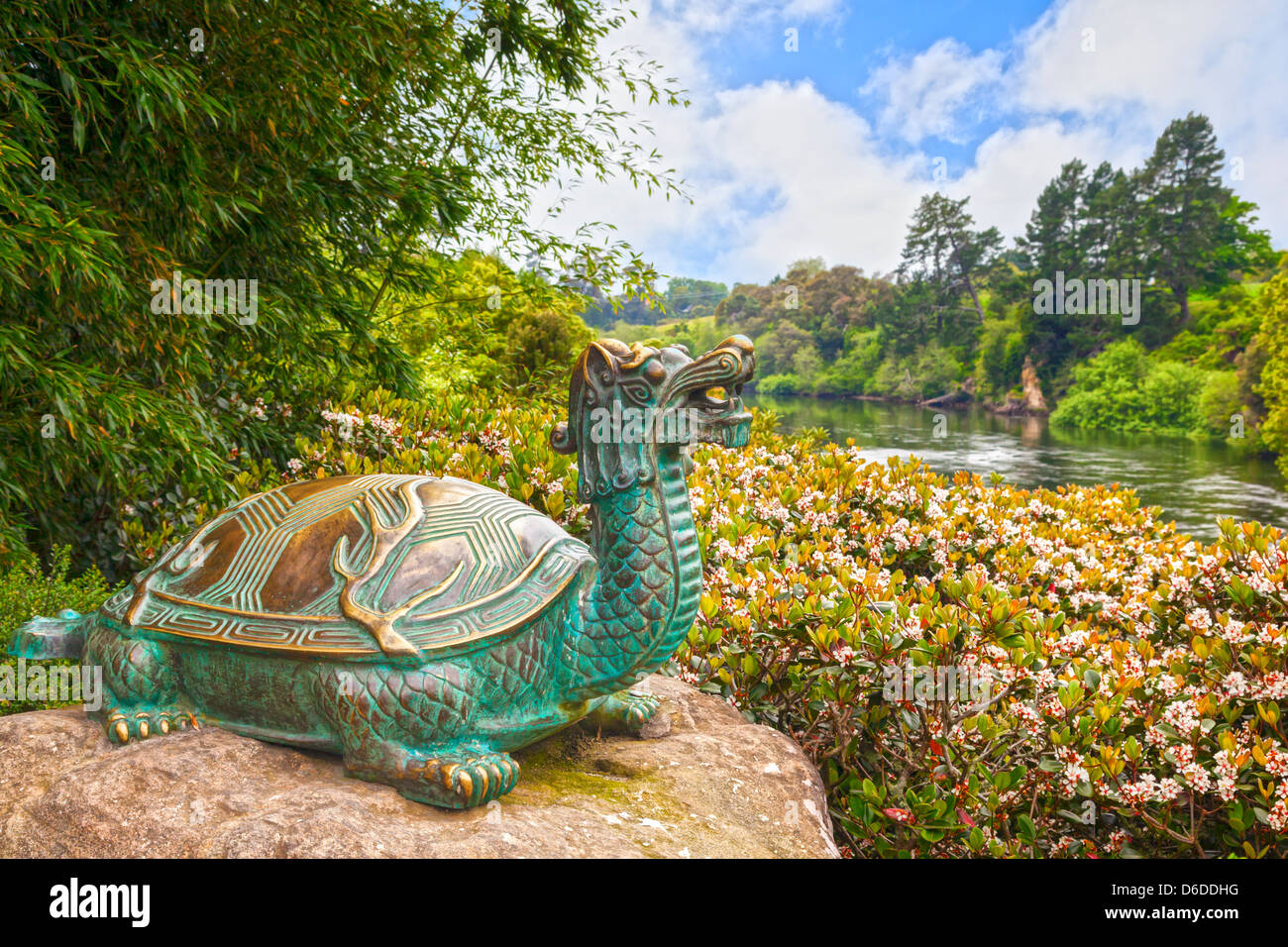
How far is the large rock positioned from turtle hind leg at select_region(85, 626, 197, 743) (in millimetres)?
48

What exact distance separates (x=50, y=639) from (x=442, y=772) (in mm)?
1361

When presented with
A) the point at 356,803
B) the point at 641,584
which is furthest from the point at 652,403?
the point at 356,803

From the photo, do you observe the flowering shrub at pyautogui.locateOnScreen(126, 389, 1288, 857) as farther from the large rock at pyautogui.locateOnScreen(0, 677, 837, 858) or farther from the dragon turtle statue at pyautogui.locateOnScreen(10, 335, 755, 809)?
the dragon turtle statue at pyautogui.locateOnScreen(10, 335, 755, 809)

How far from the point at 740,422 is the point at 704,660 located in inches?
48.1

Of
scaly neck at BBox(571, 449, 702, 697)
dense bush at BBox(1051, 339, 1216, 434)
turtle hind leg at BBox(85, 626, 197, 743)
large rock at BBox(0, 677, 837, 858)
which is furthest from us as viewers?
dense bush at BBox(1051, 339, 1216, 434)

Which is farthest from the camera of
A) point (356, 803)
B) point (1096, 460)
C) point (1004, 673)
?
point (1096, 460)

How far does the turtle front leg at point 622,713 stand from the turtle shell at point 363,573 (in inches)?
20.8

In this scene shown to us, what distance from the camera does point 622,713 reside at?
2.20 meters

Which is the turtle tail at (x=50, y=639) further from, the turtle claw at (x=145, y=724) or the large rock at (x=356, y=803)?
the turtle claw at (x=145, y=724)

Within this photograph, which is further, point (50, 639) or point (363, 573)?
point (50, 639)

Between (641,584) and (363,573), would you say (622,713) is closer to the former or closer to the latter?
(641,584)

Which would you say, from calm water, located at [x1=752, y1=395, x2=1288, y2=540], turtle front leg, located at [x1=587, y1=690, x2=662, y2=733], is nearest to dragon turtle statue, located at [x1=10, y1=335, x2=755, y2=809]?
turtle front leg, located at [x1=587, y1=690, x2=662, y2=733]

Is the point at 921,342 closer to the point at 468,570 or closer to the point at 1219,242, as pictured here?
the point at 1219,242

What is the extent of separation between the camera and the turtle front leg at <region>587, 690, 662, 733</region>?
2205 millimetres
